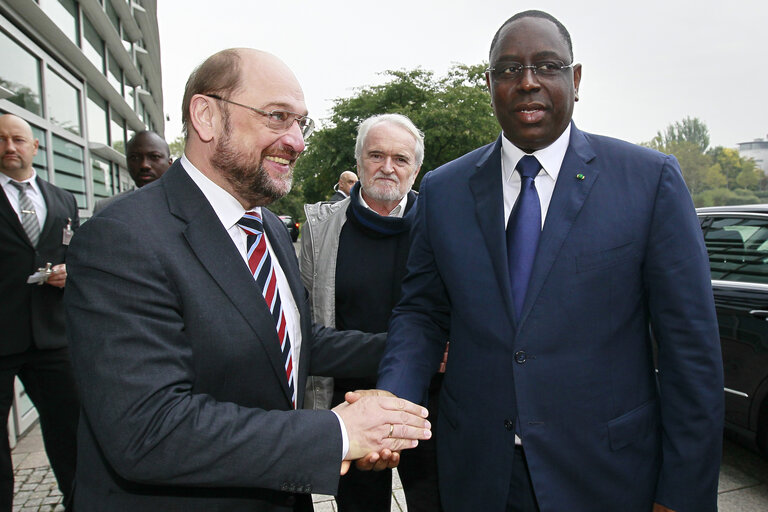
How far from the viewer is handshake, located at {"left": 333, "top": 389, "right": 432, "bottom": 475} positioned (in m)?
1.49

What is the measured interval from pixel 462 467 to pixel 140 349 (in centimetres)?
117

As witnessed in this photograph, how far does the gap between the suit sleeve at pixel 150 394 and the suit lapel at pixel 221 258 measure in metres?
0.13

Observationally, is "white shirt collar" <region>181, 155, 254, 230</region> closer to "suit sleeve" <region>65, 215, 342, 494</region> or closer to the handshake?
"suit sleeve" <region>65, 215, 342, 494</region>

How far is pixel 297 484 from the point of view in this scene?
1.34 m

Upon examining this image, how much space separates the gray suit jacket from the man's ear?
0.14 meters

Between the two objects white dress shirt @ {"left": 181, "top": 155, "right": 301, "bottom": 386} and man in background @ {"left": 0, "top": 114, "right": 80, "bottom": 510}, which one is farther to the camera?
man in background @ {"left": 0, "top": 114, "right": 80, "bottom": 510}

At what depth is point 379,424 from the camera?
1.57 m

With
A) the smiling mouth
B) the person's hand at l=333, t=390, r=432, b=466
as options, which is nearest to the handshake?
the person's hand at l=333, t=390, r=432, b=466

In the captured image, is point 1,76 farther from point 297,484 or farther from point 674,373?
point 674,373

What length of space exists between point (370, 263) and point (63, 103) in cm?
728

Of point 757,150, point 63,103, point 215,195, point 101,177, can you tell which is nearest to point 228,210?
point 215,195

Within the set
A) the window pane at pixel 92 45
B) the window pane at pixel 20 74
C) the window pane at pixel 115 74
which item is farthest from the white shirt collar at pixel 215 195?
the window pane at pixel 115 74

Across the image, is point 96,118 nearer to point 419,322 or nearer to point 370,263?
point 370,263

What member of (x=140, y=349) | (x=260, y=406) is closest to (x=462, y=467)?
(x=260, y=406)
